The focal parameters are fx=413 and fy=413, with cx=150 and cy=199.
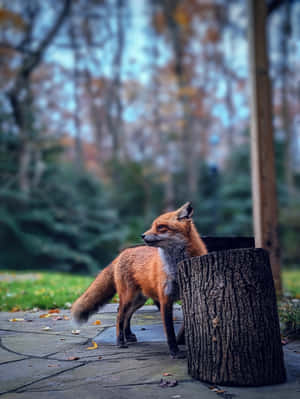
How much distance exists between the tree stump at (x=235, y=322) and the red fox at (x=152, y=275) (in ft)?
1.62

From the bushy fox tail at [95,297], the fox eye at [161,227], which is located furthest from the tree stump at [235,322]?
the bushy fox tail at [95,297]

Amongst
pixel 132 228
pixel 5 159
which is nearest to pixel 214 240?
pixel 5 159

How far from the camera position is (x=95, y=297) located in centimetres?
401

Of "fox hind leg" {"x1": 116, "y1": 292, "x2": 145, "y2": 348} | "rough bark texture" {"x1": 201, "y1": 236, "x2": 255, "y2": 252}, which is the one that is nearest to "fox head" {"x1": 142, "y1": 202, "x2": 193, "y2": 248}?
"fox hind leg" {"x1": 116, "y1": 292, "x2": 145, "y2": 348}

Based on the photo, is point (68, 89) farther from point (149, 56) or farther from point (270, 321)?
point (270, 321)

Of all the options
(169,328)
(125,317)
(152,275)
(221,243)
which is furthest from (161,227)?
(221,243)

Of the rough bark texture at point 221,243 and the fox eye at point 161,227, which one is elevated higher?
the fox eye at point 161,227

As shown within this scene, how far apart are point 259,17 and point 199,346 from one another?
6064mm

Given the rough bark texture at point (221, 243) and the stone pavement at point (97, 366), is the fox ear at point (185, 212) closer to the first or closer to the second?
the stone pavement at point (97, 366)

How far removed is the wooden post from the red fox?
3.10m

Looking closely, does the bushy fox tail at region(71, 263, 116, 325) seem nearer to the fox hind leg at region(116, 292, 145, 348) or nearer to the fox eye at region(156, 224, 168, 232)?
the fox hind leg at region(116, 292, 145, 348)

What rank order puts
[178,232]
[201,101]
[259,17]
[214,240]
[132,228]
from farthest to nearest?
[201,101], [132,228], [259,17], [214,240], [178,232]

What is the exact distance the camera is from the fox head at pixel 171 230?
3.40m

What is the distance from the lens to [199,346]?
9.41 ft
